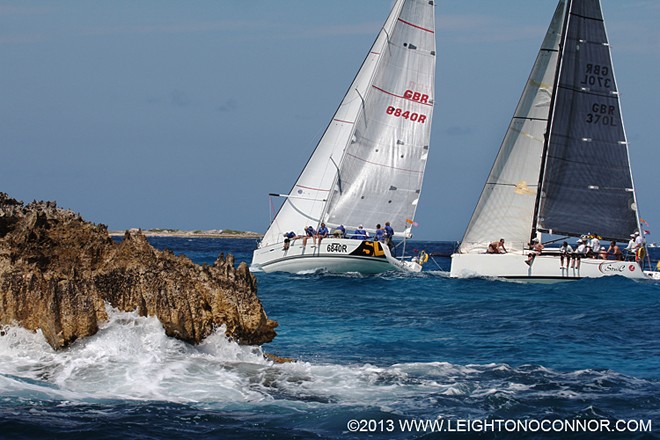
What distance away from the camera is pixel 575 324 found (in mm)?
21359

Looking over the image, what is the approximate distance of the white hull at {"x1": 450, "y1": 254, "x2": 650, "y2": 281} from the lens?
3619 cm

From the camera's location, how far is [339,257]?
3897 cm

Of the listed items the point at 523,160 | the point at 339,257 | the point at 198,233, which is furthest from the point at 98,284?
the point at 198,233

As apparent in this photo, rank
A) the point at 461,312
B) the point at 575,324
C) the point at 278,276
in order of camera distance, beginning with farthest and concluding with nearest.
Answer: the point at 278,276
the point at 461,312
the point at 575,324

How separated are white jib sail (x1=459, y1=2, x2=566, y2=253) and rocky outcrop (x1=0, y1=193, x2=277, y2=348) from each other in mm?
26717

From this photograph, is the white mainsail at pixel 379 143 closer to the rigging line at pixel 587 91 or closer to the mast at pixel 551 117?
the mast at pixel 551 117

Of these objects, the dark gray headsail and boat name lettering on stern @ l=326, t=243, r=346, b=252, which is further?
boat name lettering on stern @ l=326, t=243, r=346, b=252

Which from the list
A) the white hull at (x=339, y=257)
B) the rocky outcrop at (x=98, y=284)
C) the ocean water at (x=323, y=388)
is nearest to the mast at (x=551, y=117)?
the white hull at (x=339, y=257)

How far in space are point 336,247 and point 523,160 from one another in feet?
26.3

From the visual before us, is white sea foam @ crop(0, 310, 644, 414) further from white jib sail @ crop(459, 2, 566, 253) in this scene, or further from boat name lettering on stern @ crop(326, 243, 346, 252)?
white jib sail @ crop(459, 2, 566, 253)

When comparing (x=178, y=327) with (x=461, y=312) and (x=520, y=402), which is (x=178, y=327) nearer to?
(x=520, y=402)

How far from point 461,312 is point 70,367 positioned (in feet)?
46.6

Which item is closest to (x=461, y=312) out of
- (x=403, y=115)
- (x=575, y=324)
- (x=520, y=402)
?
(x=575, y=324)

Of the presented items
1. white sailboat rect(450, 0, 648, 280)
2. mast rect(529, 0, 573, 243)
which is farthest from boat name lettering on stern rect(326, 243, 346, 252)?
mast rect(529, 0, 573, 243)
